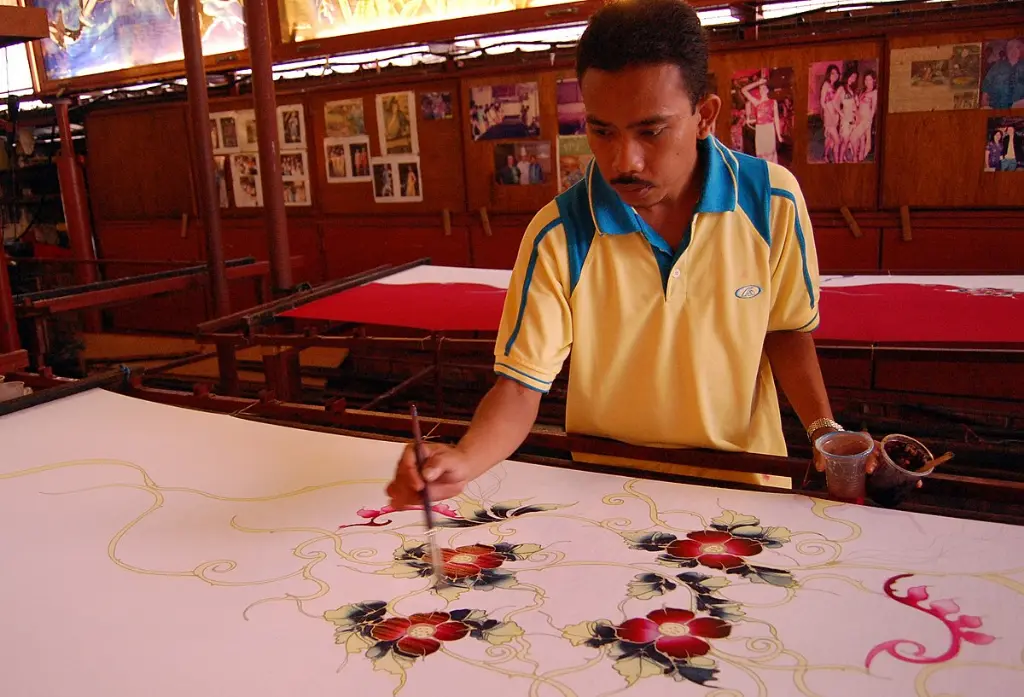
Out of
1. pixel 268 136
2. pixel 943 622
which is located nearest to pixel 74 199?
pixel 268 136

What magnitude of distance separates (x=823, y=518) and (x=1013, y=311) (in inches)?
65.8

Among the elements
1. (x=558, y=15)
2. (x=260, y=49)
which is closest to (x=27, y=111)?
(x=260, y=49)

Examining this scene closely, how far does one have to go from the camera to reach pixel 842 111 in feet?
11.7

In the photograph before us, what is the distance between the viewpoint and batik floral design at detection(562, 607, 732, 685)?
90cm

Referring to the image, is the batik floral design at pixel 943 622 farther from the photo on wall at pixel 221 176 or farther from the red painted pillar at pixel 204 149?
the photo on wall at pixel 221 176

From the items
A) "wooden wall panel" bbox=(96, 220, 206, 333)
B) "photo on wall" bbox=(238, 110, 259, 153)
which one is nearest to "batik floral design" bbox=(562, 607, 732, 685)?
"photo on wall" bbox=(238, 110, 259, 153)

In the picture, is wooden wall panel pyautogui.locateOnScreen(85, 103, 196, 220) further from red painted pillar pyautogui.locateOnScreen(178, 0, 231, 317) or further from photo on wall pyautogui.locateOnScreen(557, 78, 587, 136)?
photo on wall pyautogui.locateOnScreen(557, 78, 587, 136)

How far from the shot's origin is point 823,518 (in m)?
1.21

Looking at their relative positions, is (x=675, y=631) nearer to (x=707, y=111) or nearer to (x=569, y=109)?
(x=707, y=111)

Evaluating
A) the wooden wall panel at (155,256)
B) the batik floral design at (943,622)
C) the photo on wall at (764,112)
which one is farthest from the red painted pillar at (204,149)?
the batik floral design at (943,622)

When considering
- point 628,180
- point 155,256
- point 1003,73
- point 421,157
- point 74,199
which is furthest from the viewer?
point 155,256

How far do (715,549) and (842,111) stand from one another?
3.00 metres

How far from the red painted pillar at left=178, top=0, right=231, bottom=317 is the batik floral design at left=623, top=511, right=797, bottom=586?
112 inches

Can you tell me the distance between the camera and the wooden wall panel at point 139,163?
17.8 ft
